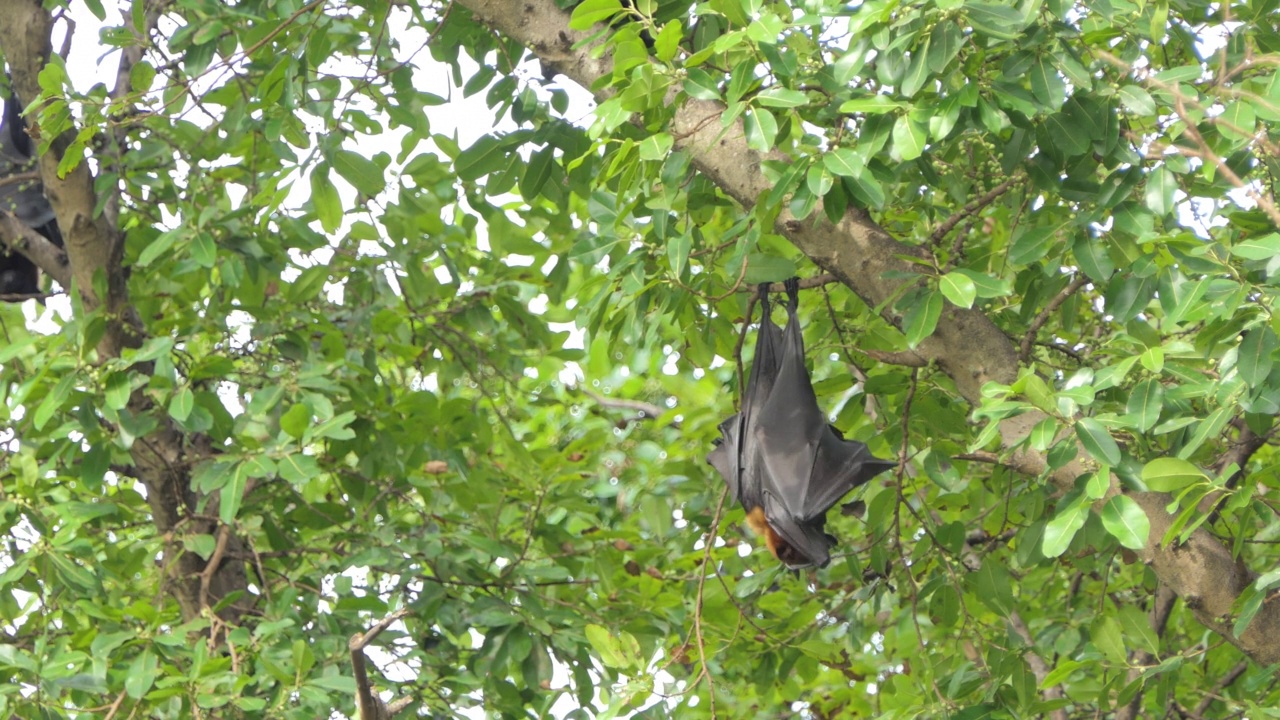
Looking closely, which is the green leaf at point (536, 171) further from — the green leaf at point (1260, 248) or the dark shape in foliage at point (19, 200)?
the dark shape in foliage at point (19, 200)

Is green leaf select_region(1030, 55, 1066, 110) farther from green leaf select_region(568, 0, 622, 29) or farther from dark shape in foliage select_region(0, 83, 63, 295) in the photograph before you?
dark shape in foliage select_region(0, 83, 63, 295)

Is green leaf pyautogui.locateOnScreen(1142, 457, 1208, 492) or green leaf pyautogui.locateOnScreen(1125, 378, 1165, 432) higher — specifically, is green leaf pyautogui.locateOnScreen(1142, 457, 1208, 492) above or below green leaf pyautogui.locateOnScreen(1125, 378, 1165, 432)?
below

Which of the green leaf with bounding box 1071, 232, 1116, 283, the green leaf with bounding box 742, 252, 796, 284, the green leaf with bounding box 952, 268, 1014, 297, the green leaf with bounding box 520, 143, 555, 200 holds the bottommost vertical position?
the green leaf with bounding box 1071, 232, 1116, 283

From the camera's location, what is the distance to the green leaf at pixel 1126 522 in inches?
93.0

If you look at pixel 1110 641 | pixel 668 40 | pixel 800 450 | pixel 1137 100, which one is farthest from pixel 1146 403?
pixel 800 450

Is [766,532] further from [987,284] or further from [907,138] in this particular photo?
[907,138]

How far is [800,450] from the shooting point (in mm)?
3621

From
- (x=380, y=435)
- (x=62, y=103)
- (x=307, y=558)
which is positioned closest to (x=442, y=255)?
(x=380, y=435)

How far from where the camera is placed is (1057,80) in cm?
256

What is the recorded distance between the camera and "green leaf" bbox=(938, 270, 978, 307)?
2.56m

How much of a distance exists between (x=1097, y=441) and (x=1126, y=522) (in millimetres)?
190

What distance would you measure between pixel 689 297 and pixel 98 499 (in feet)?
8.76

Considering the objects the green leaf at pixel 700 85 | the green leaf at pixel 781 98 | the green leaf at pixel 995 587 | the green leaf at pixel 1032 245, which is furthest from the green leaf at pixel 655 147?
the green leaf at pixel 995 587

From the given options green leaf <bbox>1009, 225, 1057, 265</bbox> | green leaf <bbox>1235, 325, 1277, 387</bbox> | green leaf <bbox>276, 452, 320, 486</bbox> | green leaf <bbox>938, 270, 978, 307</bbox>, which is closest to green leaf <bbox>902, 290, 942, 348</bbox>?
green leaf <bbox>938, 270, 978, 307</bbox>
